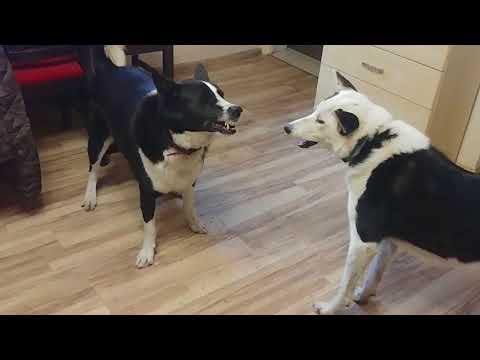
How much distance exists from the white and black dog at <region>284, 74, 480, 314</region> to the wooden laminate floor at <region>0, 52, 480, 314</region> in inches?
9.0

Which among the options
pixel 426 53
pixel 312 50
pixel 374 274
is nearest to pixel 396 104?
pixel 426 53

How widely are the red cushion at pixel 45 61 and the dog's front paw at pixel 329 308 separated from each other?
1616 millimetres

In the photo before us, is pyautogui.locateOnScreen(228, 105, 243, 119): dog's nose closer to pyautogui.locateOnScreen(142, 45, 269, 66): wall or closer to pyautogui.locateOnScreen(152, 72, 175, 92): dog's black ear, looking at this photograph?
pyautogui.locateOnScreen(152, 72, 175, 92): dog's black ear

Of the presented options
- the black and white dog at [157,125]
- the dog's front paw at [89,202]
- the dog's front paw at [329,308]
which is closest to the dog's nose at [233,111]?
the black and white dog at [157,125]

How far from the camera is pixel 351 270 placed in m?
1.61

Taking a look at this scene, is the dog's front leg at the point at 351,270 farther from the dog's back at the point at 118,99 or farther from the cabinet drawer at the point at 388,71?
the cabinet drawer at the point at 388,71

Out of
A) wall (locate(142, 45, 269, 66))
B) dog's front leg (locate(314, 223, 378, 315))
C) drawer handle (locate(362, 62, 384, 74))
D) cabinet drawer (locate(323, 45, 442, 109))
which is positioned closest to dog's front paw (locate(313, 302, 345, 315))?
dog's front leg (locate(314, 223, 378, 315))

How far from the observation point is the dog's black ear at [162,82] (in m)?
1.60

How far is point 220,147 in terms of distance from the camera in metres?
2.60

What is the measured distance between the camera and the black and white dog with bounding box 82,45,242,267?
1655mm
